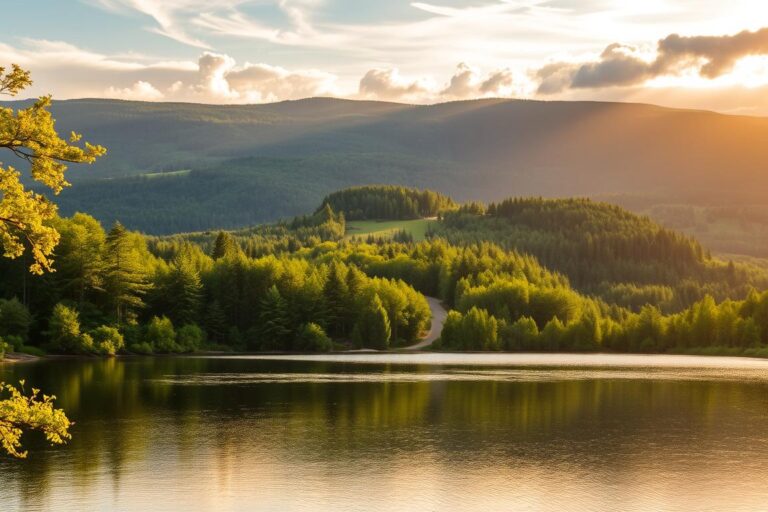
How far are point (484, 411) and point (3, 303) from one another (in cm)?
10171

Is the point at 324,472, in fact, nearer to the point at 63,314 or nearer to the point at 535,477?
the point at 535,477

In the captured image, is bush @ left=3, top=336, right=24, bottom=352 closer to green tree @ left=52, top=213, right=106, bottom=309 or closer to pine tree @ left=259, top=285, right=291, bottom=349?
green tree @ left=52, top=213, right=106, bottom=309

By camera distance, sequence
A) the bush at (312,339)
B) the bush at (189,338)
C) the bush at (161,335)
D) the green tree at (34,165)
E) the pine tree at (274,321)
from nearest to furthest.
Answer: the green tree at (34,165) → the bush at (161,335) → the bush at (189,338) → the pine tree at (274,321) → the bush at (312,339)

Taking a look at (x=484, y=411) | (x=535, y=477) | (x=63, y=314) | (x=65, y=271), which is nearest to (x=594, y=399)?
(x=484, y=411)

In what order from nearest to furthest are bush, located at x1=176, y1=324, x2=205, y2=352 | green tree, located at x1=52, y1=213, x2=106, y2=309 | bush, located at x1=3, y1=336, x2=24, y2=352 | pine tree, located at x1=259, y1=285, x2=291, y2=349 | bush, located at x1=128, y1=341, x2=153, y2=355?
1. bush, located at x1=3, y1=336, x2=24, y2=352
2. green tree, located at x1=52, y1=213, x2=106, y2=309
3. bush, located at x1=128, y1=341, x2=153, y2=355
4. bush, located at x1=176, y1=324, x2=205, y2=352
5. pine tree, located at x1=259, y1=285, x2=291, y2=349

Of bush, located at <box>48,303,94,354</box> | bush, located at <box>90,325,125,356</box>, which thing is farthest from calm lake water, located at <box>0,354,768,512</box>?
bush, located at <box>90,325,125,356</box>

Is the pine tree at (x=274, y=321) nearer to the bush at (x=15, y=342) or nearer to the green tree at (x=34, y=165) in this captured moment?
the bush at (x=15, y=342)

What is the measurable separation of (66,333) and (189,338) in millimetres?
29022

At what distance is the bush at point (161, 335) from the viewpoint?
17112cm

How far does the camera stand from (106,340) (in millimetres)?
157750

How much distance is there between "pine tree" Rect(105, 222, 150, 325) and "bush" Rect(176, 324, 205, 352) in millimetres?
10334

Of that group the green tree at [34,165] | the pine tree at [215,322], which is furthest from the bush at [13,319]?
the green tree at [34,165]

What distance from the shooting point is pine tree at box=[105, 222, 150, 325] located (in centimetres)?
16862

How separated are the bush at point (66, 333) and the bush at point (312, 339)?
4945 centimetres
